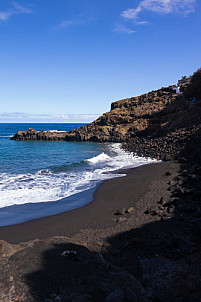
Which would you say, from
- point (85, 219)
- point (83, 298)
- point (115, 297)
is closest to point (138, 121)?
point (85, 219)

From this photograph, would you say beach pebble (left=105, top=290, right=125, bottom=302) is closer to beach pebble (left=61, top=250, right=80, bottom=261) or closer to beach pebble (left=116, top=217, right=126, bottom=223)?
beach pebble (left=61, top=250, right=80, bottom=261)

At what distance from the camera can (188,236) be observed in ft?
20.5

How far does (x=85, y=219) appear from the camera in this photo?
33.5 ft

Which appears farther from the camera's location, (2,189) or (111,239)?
(2,189)

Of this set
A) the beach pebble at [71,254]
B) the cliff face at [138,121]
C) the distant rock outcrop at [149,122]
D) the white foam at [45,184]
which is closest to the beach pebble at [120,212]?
the white foam at [45,184]

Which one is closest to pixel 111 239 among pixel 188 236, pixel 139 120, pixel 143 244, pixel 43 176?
pixel 143 244

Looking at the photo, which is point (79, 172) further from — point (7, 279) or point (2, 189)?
point (7, 279)

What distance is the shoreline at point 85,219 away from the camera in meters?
8.90

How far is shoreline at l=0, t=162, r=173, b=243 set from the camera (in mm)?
8898

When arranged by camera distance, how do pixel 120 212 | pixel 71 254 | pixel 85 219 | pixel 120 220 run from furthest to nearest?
pixel 120 212, pixel 85 219, pixel 120 220, pixel 71 254

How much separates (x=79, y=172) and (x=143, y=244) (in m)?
15.3

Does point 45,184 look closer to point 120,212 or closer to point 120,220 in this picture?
point 120,212

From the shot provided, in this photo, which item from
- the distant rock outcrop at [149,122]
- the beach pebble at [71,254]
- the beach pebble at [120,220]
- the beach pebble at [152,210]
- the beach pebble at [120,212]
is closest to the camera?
the beach pebble at [71,254]

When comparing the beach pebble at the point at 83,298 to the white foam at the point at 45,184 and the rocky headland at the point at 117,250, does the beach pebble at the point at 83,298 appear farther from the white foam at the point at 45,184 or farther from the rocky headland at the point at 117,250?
the white foam at the point at 45,184
